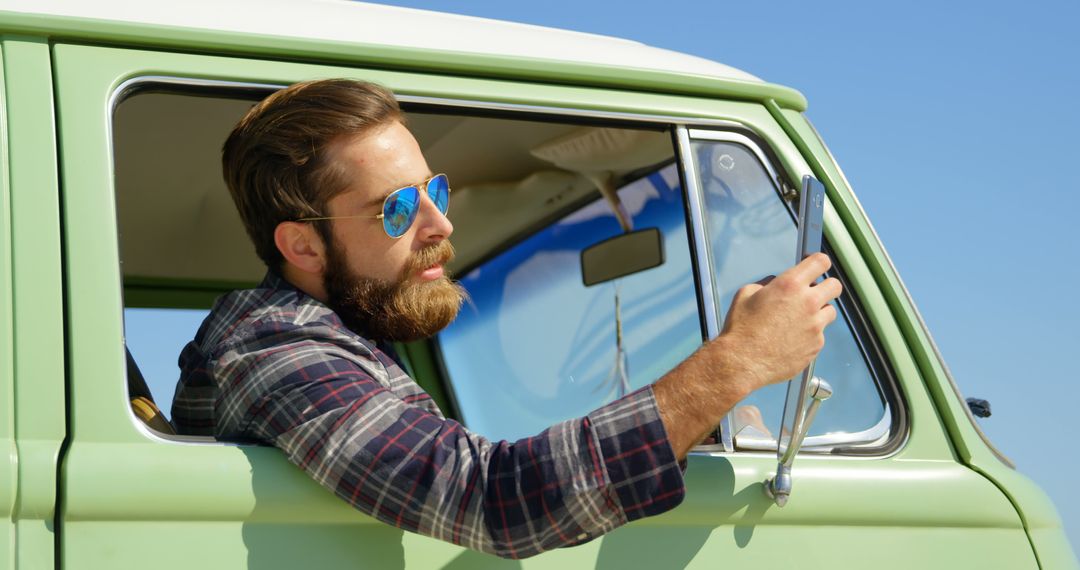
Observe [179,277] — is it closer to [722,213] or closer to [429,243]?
[429,243]

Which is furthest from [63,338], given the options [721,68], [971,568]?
[971,568]

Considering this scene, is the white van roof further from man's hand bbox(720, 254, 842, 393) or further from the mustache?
man's hand bbox(720, 254, 842, 393)

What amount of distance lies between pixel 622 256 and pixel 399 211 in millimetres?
1278

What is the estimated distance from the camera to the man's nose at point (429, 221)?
2.04 metres

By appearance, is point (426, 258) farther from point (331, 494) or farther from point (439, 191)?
point (331, 494)

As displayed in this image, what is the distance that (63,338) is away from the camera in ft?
5.38

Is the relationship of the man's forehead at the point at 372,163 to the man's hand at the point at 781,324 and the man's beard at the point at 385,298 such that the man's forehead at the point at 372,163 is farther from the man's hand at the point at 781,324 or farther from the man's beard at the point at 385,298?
the man's hand at the point at 781,324

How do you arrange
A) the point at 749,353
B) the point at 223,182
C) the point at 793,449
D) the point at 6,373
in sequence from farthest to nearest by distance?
1. the point at 223,182
2. the point at 793,449
3. the point at 749,353
4. the point at 6,373

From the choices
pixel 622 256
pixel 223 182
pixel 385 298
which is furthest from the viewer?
pixel 622 256

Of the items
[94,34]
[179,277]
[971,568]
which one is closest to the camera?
[94,34]

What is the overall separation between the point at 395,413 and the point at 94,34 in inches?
29.3

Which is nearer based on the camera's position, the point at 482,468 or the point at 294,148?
the point at 482,468

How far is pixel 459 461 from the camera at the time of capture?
63.8 inches

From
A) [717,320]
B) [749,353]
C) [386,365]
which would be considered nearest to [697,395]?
[749,353]
